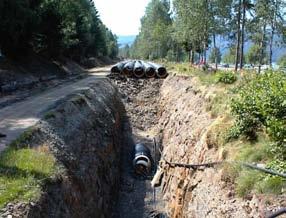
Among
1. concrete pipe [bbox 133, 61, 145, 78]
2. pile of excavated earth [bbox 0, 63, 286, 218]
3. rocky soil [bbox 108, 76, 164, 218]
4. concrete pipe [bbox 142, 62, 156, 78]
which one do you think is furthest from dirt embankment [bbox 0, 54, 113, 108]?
concrete pipe [bbox 142, 62, 156, 78]

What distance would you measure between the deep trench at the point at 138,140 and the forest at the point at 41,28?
31.0 ft

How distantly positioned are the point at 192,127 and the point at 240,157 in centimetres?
884

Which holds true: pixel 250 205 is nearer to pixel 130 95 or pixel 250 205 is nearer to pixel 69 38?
pixel 130 95

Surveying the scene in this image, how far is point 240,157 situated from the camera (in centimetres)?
1342

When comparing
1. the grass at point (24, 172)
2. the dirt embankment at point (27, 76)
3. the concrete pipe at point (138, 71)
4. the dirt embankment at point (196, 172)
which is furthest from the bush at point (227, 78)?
the concrete pipe at point (138, 71)

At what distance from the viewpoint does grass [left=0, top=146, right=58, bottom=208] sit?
11562mm

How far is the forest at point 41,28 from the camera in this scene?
35625mm

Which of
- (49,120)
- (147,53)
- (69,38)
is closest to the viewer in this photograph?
(49,120)

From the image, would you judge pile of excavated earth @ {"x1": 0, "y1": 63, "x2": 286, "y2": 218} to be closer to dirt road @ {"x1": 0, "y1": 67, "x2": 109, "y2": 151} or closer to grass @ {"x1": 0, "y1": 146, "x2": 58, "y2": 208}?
grass @ {"x1": 0, "y1": 146, "x2": 58, "y2": 208}

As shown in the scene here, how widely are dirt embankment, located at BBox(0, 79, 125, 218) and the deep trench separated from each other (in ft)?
2.95

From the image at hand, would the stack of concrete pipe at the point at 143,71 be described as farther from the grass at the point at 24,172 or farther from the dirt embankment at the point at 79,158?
the grass at the point at 24,172

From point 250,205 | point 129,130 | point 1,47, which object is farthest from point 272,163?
point 1,47

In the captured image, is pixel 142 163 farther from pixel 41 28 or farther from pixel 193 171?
pixel 41 28

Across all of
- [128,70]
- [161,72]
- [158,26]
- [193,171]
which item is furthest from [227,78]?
[158,26]
